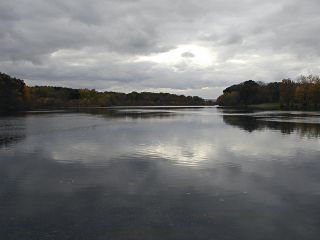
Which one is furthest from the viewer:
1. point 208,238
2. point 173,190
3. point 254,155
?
point 254,155

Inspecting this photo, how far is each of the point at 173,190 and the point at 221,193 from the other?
2.30m

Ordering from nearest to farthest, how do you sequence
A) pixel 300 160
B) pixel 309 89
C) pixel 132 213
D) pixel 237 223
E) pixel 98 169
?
pixel 237 223
pixel 132 213
pixel 98 169
pixel 300 160
pixel 309 89

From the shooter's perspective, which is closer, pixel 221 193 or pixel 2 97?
pixel 221 193

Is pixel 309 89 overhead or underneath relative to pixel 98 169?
overhead

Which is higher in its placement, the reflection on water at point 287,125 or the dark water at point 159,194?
the reflection on water at point 287,125

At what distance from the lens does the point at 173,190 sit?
16.4 metres

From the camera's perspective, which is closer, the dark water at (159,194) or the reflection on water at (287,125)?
the dark water at (159,194)

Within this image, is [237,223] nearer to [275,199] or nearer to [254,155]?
[275,199]

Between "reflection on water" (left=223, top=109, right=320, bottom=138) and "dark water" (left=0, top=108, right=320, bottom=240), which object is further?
"reflection on water" (left=223, top=109, right=320, bottom=138)

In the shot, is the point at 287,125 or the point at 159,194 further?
the point at 287,125

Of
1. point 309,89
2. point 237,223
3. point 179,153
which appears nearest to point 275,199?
point 237,223

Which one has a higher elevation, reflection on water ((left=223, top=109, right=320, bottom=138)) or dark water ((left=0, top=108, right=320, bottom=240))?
reflection on water ((left=223, top=109, right=320, bottom=138))

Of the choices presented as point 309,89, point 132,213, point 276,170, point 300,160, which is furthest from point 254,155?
point 309,89

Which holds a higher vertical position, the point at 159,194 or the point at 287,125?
the point at 287,125
